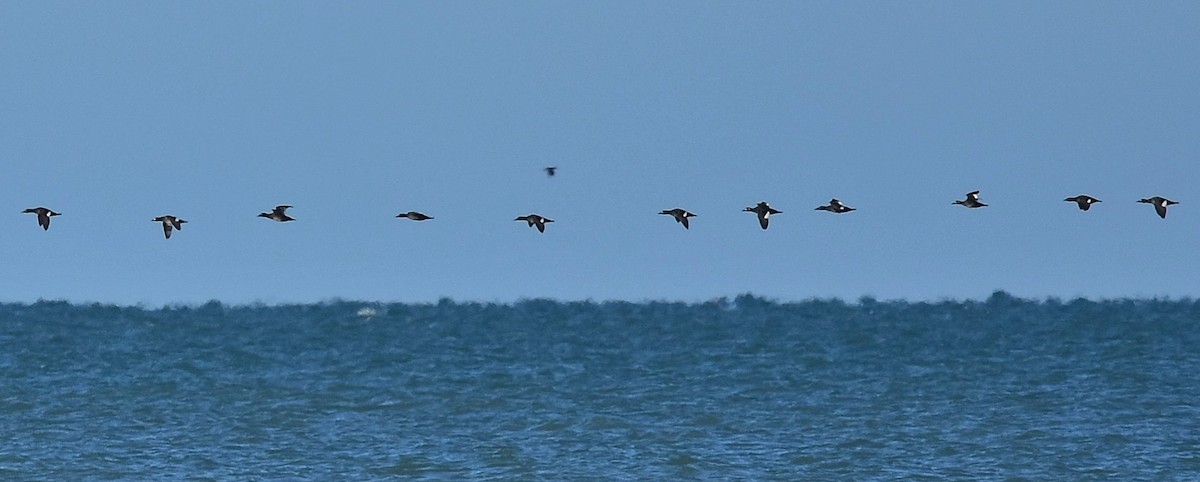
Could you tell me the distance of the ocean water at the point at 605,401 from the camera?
104ft

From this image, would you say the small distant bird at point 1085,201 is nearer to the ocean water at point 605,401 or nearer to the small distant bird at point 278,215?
the ocean water at point 605,401

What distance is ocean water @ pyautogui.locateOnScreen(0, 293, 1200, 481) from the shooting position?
31.6 metres

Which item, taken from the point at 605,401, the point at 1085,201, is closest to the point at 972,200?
the point at 1085,201

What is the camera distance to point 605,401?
3962cm

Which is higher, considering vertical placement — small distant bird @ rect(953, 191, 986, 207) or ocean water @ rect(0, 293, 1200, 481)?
small distant bird @ rect(953, 191, 986, 207)

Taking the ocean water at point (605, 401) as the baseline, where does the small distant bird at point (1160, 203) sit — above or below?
above

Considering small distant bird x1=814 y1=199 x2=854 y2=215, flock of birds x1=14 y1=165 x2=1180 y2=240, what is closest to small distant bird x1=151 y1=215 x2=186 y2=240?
flock of birds x1=14 y1=165 x2=1180 y2=240

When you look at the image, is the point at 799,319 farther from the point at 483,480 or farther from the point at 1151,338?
the point at 483,480

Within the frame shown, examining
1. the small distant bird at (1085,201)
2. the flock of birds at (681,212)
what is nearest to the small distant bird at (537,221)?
the flock of birds at (681,212)

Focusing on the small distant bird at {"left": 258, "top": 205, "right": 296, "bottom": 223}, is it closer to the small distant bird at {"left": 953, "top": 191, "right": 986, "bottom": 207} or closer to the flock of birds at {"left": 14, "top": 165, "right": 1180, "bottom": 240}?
the flock of birds at {"left": 14, "top": 165, "right": 1180, "bottom": 240}

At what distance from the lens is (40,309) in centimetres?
7719

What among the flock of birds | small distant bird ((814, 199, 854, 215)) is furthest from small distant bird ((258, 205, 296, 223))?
small distant bird ((814, 199, 854, 215))

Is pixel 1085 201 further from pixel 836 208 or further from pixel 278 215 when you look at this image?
pixel 278 215

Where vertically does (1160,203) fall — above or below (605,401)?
above
